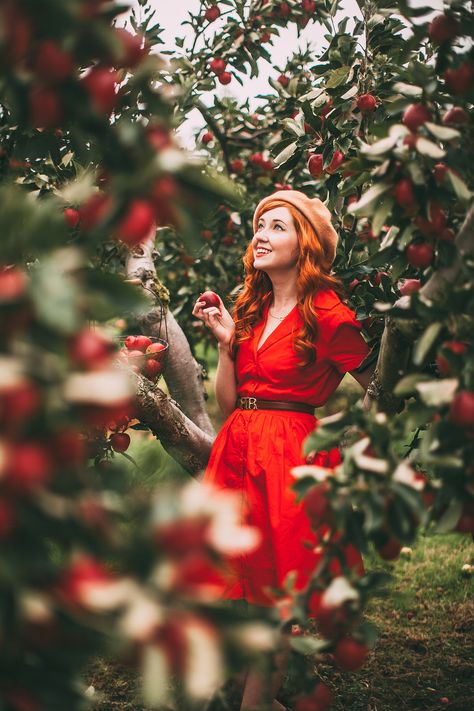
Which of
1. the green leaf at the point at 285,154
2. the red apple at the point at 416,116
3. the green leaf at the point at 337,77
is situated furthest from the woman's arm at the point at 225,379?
the red apple at the point at 416,116

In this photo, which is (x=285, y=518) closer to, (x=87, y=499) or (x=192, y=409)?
(x=192, y=409)

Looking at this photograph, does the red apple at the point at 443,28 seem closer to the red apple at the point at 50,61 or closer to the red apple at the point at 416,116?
the red apple at the point at 416,116

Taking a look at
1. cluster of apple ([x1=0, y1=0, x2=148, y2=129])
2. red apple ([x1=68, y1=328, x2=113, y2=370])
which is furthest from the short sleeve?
red apple ([x1=68, y1=328, x2=113, y2=370])

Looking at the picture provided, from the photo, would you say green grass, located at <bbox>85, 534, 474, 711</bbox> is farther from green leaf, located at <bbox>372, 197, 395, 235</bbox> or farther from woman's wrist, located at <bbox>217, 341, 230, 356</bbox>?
green leaf, located at <bbox>372, 197, 395, 235</bbox>

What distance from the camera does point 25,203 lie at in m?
0.81

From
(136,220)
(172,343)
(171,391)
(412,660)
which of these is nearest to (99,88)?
(136,220)

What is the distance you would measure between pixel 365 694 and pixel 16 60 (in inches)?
93.5

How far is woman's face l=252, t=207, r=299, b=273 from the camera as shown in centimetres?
230

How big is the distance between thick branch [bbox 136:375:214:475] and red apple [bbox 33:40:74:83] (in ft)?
4.66

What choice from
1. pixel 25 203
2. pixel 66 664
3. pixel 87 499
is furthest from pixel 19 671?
pixel 25 203

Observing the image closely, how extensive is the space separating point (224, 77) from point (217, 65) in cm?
8

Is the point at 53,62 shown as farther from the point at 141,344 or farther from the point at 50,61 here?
the point at 141,344

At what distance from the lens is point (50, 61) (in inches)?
33.3

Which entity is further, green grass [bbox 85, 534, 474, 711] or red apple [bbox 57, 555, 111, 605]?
green grass [bbox 85, 534, 474, 711]
